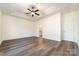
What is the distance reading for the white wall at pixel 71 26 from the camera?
1.72 m

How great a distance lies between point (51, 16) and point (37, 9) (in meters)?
0.27

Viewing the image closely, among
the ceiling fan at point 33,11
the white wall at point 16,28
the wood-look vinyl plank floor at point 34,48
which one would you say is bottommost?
the wood-look vinyl plank floor at point 34,48

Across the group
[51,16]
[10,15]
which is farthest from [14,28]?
[51,16]

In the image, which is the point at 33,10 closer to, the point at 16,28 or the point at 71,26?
the point at 16,28

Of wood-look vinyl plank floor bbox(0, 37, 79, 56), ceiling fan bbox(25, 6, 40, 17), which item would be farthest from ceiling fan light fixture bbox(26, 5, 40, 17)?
wood-look vinyl plank floor bbox(0, 37, 79, 56)

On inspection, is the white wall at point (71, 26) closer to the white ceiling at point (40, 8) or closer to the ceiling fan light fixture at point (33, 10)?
the white ceiling at point (40, 8)

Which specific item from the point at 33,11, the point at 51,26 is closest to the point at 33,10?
the point at 33,11

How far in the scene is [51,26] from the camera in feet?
5.76

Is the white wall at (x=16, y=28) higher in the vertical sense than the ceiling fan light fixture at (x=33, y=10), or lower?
lower

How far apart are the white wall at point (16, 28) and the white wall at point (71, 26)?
57 cm

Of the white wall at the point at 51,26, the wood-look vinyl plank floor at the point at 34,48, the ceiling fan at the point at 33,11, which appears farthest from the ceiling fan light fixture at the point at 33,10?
the wood-look vinyl plank floor at the point at 34,48

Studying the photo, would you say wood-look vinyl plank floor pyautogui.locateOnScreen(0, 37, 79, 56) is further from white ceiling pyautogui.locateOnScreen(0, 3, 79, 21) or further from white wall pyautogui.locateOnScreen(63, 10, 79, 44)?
white ceiling pyautogui.locateOnScreen(0, 3, 79, 21)

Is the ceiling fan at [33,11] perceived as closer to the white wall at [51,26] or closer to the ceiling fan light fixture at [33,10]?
the ceiling fan light fixture at [33,10]

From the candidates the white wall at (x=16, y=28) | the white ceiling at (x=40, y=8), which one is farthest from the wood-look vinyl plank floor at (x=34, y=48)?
the white ceiling at (x=40, y=8)
